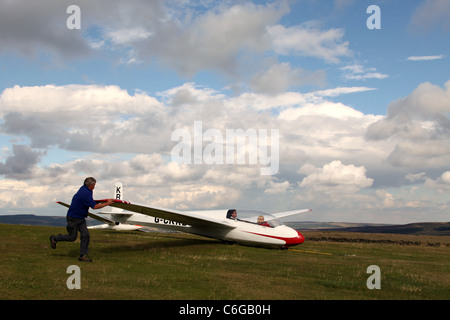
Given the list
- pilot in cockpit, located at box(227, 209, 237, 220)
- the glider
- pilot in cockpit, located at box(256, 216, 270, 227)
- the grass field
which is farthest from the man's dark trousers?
pilot in cockpit, located at box(256, 216, 270, 227)

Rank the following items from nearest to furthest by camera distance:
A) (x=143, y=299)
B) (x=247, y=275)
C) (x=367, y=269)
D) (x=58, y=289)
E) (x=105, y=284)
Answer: (x=143, y=299)
(x=58, y=289)
(x=105, y=284)
(x=247, y=275)
(x=367, y=269)

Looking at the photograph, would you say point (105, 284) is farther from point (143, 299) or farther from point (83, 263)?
point (83, 263)

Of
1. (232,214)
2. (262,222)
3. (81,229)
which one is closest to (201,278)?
(81,229)

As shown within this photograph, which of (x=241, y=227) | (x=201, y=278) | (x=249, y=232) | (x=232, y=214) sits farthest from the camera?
(x=232, y=214)

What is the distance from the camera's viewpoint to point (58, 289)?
7.00m

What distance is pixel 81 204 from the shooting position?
424 inches

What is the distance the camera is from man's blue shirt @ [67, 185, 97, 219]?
10.7 metres

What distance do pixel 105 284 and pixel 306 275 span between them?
5132 mm

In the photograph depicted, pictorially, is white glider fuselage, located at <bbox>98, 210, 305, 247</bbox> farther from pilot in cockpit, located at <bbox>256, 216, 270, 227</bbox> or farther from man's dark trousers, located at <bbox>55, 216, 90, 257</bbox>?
man's dark trousers, located at <bbox>55, 216, 90, 257</bbox>

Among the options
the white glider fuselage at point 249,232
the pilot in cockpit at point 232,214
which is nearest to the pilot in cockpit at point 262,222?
the white glider fuselage at point 249,232

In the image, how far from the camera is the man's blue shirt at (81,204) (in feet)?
35.1

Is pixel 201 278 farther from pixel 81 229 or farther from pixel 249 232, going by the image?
pixel 249 232
